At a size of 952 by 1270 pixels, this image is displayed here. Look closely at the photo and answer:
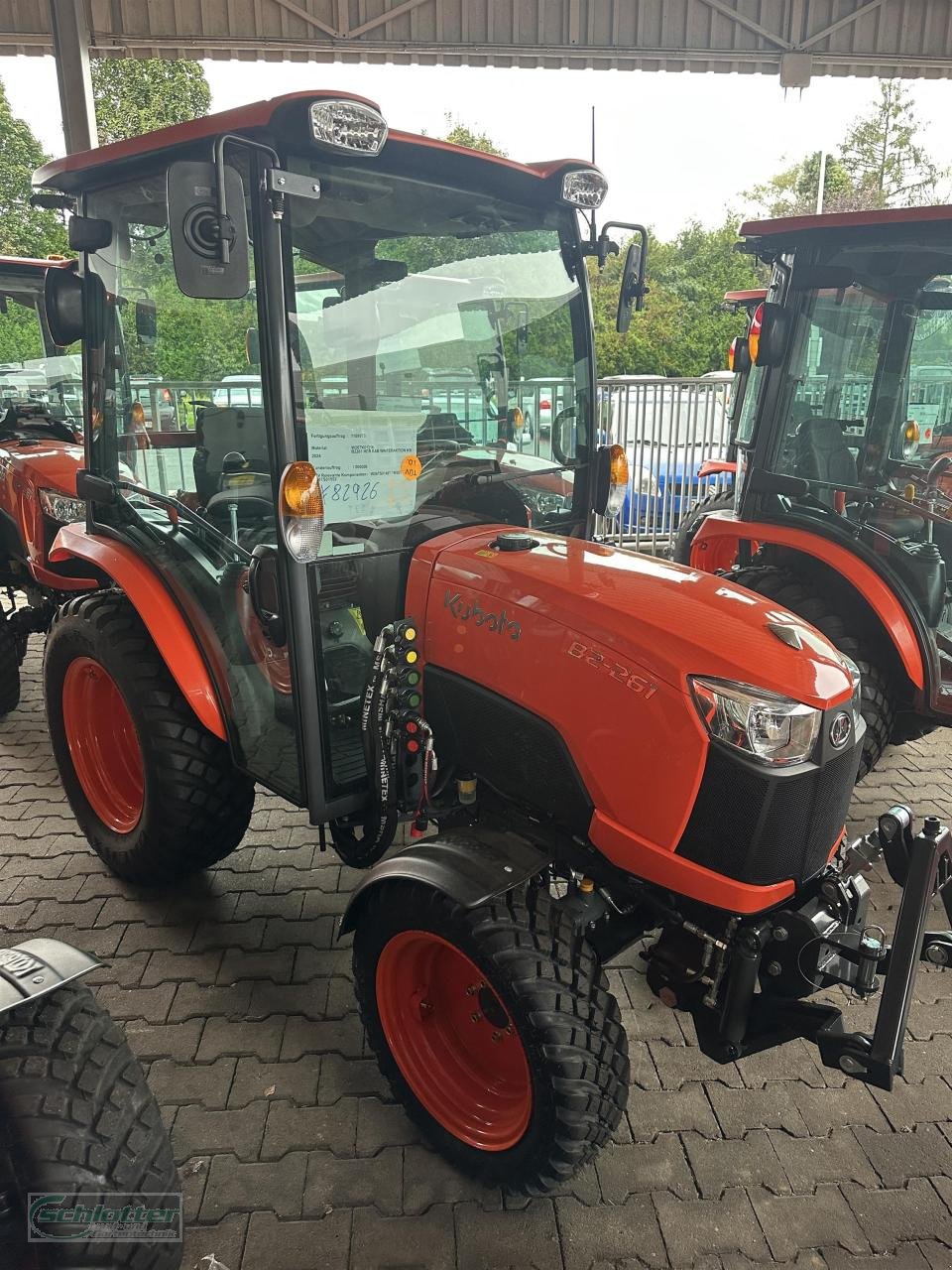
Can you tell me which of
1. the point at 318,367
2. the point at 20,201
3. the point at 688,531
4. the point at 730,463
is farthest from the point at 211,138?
the point at 20,201

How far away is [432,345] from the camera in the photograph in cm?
242

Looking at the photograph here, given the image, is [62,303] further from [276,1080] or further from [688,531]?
[688,531]

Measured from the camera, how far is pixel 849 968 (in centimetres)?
188

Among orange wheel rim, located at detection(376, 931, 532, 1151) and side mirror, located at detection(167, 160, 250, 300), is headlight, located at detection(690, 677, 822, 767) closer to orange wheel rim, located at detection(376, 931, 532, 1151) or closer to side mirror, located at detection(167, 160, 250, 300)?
orange wheel rim, located at detection(376, 931, 532, 1151)

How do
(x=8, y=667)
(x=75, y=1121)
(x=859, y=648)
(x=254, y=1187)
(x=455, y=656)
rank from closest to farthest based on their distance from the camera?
(x=75, y=1121) → (x=254, y=1187) → (x=455, y=656) → (x=859, y=648) → (x=8, y=667)

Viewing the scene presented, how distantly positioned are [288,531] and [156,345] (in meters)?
0.93

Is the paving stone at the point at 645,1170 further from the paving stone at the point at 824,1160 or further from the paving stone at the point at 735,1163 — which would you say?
the paving stone at the point at 824,1160

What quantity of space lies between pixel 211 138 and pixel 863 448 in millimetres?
2704

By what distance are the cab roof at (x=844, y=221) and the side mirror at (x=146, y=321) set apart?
7.42ft

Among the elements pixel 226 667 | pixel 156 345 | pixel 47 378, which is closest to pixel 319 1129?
pixel 226 667

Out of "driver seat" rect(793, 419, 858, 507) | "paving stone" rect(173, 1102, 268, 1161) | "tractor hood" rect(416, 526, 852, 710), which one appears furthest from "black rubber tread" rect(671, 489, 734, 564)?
"paving stone" rect(173, 1102, 268, 1161)

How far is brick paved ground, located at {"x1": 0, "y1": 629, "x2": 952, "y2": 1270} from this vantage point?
75.1 inches

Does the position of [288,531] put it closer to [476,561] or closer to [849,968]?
[476,561]

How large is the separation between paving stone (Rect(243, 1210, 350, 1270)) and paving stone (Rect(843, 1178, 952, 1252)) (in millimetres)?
1132
